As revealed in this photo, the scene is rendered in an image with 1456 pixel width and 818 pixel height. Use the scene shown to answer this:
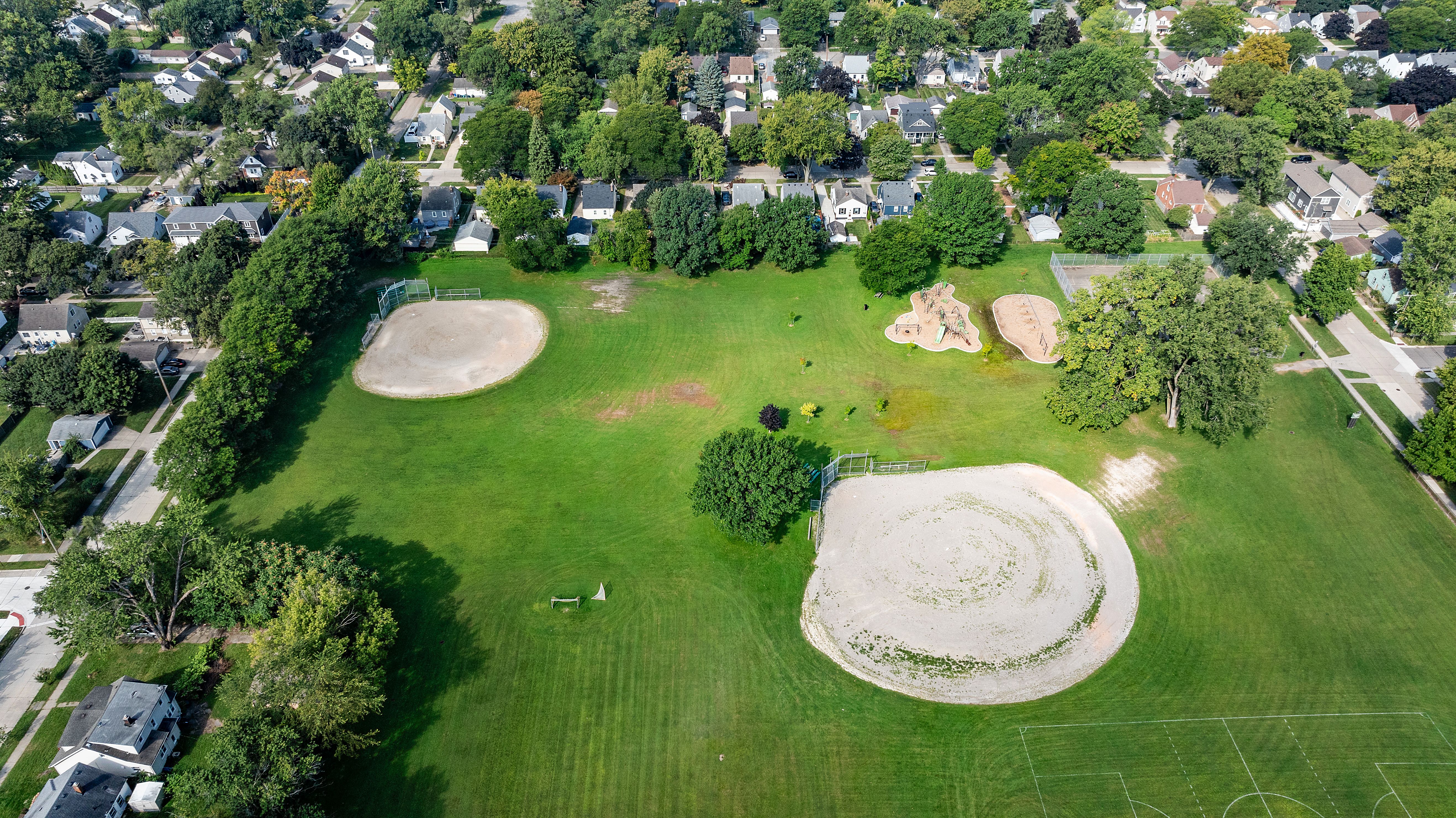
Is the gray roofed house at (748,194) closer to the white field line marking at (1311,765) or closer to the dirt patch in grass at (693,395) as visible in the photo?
the dirt patch in grass at (693,395)

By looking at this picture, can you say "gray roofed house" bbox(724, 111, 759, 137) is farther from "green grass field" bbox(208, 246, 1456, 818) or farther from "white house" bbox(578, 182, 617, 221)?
"green grass field" bbox(208, 246, 1456, 818)

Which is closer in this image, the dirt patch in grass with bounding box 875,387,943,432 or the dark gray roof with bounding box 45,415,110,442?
the dark gray roof with bounding box 45,415,110,442

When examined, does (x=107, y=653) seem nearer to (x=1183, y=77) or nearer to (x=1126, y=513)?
(x=1126, y=513)

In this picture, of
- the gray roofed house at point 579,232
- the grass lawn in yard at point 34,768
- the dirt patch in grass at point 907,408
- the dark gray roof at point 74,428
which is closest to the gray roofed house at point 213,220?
the dark gray roof at point 74,428

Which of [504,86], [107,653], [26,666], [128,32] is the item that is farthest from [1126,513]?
[128,32]

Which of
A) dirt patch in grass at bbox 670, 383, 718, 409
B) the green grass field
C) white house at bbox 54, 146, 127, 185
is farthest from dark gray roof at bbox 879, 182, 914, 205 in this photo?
white house at bbox 54, 146, 127, 185

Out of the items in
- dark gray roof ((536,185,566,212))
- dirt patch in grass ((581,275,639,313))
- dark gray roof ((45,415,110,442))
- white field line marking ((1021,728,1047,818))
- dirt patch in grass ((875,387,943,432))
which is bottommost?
white field line marking ((1021,728,1047,818))

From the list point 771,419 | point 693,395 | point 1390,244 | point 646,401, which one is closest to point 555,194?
point 646,401
